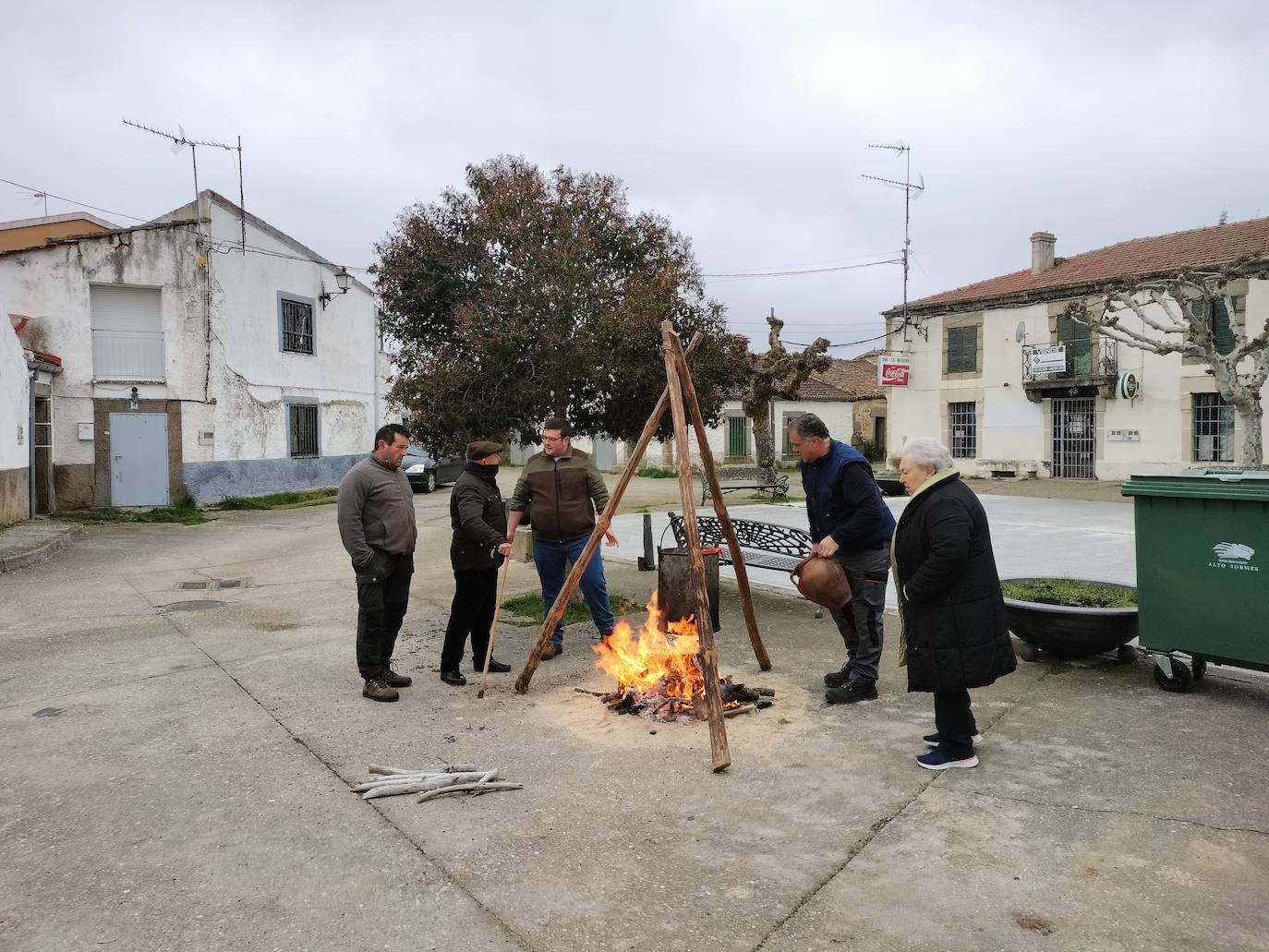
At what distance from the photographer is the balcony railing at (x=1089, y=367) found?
23.4 meters

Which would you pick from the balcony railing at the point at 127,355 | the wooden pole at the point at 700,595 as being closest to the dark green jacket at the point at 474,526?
the wooden pole at the point at 700,595

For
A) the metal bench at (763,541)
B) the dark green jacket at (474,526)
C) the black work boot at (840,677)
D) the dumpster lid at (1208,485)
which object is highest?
the dumpster lid at (1208,485)

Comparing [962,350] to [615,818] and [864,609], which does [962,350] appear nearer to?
[864,609]

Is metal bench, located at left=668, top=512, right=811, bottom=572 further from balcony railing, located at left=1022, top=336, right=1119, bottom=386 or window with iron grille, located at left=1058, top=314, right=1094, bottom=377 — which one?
window with iron grille, located at left=1058, top=314, right=1094, bottom=377

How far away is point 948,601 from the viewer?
12.8 feet

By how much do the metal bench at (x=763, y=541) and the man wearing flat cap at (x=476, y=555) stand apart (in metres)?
1.84

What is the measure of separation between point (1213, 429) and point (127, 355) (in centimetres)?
2564

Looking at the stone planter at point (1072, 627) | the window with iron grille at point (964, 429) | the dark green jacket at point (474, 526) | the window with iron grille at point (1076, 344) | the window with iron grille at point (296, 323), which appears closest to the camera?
the stone planter at point (1072, 627)

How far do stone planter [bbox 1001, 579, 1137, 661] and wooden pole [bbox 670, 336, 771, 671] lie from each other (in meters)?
1.54

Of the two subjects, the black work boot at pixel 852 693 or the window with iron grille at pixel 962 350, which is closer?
the black work boot at pixel 852 693

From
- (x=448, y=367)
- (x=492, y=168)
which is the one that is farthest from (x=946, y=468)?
(x=492, y=168)

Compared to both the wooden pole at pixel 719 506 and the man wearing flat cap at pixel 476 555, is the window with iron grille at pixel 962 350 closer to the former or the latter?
the wooden pole at pixel 719 506

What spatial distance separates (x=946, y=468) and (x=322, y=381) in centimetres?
2020

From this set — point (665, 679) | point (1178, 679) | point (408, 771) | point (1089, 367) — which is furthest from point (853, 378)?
point (408, 771)
